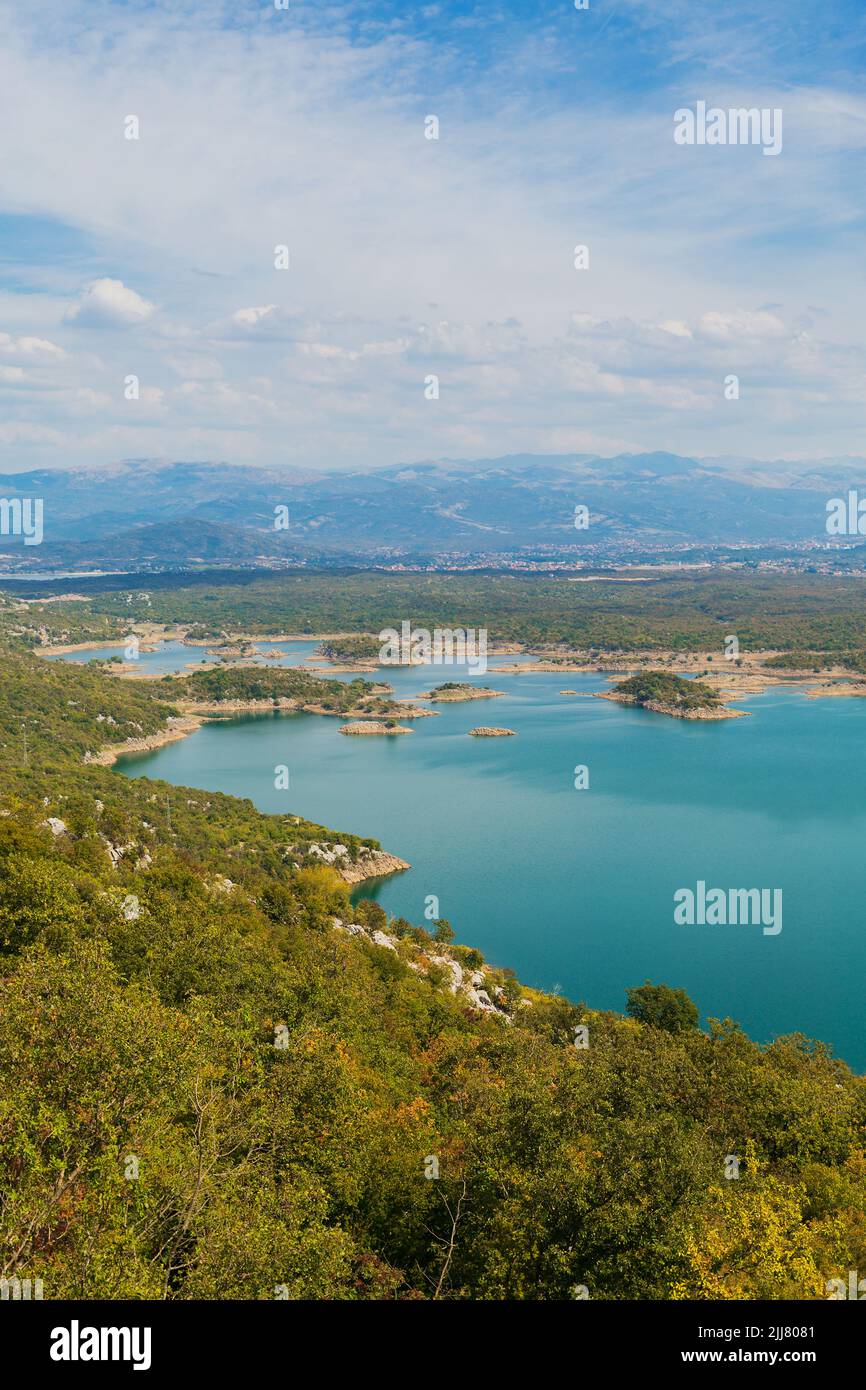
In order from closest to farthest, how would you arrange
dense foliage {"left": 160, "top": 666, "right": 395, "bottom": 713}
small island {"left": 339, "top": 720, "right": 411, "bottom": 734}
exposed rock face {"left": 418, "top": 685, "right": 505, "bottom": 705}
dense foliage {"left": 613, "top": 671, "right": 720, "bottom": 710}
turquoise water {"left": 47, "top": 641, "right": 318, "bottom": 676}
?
small island {"left": 339, "top": 720, "right": 411, "bottom": 734} < dense foliage {"left": 613, "top": 671, "right": 720, "bottom": 710} < dense foliage {"left": 160, "top": 666, "right": 395, "bottom": 713} < exposed rock face {"left": 418, "top": 685, "right": 505, "bottom": 705} < turquoise water {"left": 47, "top": 641, "right": 318, "bottom": 676}

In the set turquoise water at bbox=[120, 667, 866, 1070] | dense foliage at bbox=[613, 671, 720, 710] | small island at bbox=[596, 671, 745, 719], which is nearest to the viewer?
turquoise water at bbox=[120, 667, 866, 1070]

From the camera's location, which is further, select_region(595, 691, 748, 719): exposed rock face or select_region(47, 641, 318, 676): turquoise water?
select_region(47, 641, 318, 676): turquoise water

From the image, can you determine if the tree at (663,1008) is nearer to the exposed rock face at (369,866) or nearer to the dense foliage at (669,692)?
the exposed rock face at (369,866)

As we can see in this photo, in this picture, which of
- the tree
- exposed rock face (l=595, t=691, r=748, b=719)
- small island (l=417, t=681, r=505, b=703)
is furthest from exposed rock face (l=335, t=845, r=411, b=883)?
small island (l=417, t=681, r=505, b=703)

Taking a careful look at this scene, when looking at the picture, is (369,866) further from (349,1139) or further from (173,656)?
(173,656)

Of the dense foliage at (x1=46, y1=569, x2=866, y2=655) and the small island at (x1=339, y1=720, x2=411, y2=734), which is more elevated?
the dense foliage at (x1=46, y1=569, x2=866, y2=655)

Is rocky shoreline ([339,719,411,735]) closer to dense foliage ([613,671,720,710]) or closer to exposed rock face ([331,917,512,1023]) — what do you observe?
dense foliage ([613,671,720,710])

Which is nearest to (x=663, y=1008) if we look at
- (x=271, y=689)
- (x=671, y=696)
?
(x=671, y=696)
